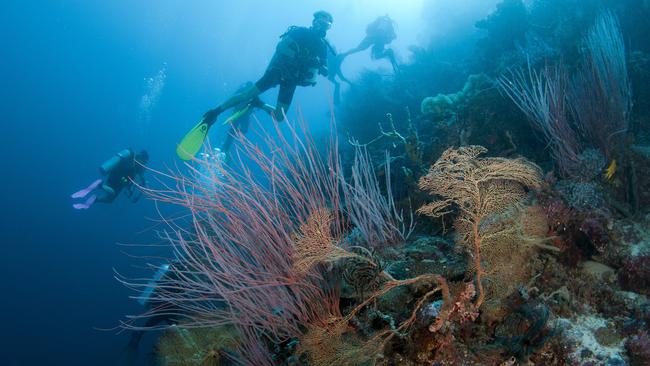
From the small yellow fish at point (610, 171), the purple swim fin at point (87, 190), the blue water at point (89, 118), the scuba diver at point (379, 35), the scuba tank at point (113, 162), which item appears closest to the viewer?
the small yellow fish at point (610, 171)

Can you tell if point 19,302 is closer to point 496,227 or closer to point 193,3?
point 496,227

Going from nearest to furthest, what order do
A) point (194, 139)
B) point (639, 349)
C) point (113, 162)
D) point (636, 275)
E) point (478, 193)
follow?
1. point (639, 349)
2. point (478, 193)
3. point (636, 275)
4. point (194, 139)
5. point (113, 162)

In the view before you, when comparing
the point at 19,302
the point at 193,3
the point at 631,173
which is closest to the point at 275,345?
the point at 631,173

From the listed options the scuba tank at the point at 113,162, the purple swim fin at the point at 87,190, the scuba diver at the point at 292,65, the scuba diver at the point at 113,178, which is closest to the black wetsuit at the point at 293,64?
the scuba diver at the point at 292,65

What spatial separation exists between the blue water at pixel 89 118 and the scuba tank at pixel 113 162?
791cm

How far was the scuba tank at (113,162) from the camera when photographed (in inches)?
423

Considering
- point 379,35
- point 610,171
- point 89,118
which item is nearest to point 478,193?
point 610,171

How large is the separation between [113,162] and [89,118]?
253ft

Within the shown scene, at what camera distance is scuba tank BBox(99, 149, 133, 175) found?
10750 millimetres

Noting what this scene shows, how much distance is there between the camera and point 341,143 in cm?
1206

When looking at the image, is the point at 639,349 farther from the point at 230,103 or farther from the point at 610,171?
the point at 230,103

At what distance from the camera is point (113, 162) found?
1098 centimetres

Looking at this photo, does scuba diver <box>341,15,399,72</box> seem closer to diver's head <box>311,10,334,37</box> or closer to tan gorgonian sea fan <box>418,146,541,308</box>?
diver's head <box>311,10,334,37</box>

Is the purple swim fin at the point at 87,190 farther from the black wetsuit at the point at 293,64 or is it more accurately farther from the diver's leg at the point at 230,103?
the black wetsuit at the point at 293,64
